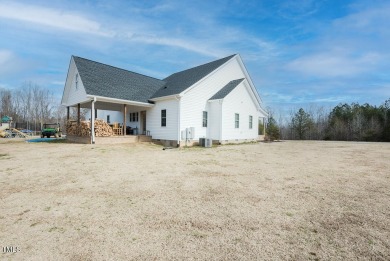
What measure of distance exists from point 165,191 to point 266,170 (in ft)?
13.2

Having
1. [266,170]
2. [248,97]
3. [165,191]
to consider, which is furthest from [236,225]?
[248,97]

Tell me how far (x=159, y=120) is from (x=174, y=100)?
88.6 inches

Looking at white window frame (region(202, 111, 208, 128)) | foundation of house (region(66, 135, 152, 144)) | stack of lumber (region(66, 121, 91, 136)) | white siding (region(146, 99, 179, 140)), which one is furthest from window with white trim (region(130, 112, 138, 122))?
white window frame (region(202, 111, 208, 128))

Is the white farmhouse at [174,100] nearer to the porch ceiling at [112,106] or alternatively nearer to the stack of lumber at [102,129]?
the porch ceiling at [112,106]

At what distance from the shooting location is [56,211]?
389cm

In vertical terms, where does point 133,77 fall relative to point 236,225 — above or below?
above

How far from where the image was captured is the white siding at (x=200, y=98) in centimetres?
1593

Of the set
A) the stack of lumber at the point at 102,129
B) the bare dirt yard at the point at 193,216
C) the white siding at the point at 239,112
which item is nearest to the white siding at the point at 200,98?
the white siding at the point at 239,112

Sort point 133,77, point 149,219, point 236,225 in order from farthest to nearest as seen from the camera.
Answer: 1. point 133,77
2. point 149,219
3. point 236,225

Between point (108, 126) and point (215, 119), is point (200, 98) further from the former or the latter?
point (108, 126)

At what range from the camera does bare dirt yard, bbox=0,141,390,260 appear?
2701 mm

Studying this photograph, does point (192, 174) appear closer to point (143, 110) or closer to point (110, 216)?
point (110, 216)

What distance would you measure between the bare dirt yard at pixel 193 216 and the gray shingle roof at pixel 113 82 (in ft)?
32.1

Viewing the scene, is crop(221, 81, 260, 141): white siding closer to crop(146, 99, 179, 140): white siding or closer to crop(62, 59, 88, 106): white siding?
crop(146, 99, 179, 140): white siding
